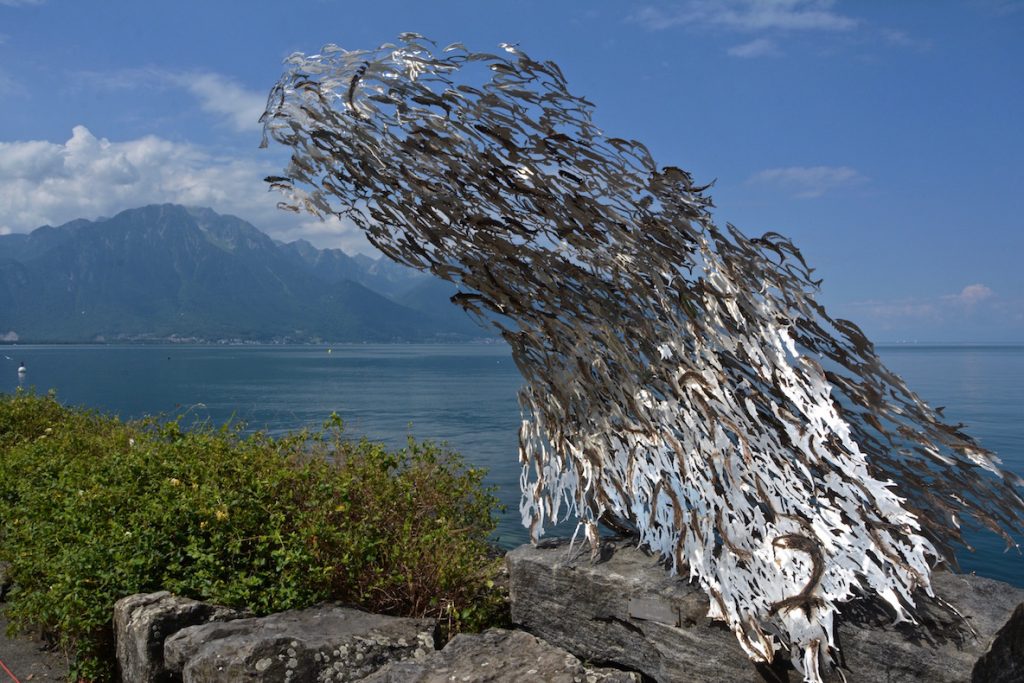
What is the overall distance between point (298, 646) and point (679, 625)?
8.84 feet

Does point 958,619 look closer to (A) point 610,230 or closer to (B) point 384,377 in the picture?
(A) point 610,230

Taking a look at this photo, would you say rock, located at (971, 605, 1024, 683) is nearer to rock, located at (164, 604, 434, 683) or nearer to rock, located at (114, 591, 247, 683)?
rock, located at (164, 604, 434, 683)

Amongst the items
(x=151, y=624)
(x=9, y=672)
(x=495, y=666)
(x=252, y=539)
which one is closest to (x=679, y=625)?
(x=495, y=666)

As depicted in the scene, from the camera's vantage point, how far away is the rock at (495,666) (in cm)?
502

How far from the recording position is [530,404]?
262 inches

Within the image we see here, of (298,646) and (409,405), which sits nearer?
(298,646)

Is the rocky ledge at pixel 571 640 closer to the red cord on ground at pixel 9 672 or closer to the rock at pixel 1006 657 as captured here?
the rock at pixel 1006 657

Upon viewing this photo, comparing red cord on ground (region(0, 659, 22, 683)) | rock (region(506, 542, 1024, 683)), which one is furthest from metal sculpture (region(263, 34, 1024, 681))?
red cord on ground (region(0, 659, 22, 683))

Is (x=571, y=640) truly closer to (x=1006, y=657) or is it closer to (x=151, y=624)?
(x=1006, y=657)

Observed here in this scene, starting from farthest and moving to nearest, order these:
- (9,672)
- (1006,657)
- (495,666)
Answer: (9,672)
(495,666)
(1006,657)

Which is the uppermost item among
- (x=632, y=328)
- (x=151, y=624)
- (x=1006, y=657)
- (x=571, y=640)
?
A: (x=632, y=328)

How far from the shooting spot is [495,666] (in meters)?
5.21

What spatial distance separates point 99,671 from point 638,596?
15.4 feet

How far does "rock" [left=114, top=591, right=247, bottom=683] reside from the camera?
5680 mm
